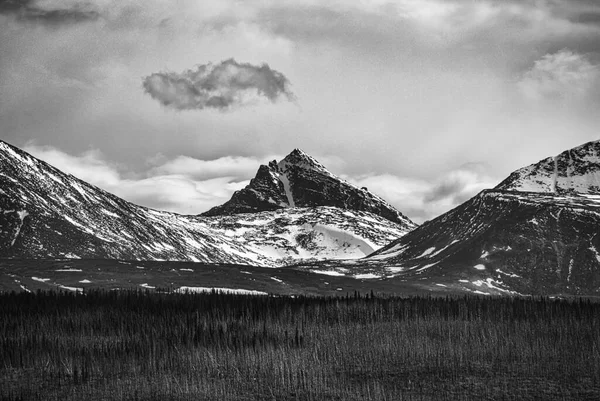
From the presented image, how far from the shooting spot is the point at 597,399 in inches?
901

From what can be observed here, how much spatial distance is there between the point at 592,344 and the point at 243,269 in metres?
135

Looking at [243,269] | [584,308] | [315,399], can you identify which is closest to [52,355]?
[315,399]

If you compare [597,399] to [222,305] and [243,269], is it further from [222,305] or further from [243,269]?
[243,269]

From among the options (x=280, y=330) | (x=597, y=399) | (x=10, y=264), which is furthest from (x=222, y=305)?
(x=10, y=264)

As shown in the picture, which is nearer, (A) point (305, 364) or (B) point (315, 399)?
(B) point (315, 399)

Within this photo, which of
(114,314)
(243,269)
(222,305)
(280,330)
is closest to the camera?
(280,330)

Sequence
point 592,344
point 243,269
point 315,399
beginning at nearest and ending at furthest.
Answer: point 315,399
point 592,344
point 243,269

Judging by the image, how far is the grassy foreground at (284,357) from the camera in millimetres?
23562

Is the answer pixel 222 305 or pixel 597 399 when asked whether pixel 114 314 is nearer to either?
pixel 222 305

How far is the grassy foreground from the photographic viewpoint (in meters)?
23.6

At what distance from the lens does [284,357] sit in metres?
27.6

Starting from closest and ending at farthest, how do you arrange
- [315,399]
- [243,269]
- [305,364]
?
[315,399] < [305,364] < [243,269]

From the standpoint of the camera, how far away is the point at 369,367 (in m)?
27.9

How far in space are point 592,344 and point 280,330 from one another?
50.8ft
